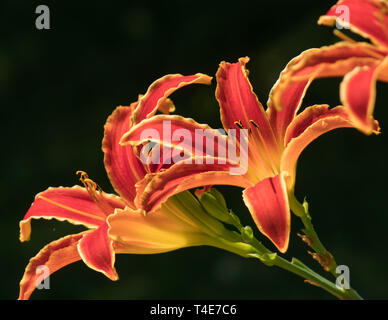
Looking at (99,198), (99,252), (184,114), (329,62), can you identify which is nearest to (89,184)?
(99,198)

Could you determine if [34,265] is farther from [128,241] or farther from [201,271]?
[201,271]

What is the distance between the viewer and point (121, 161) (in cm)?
75

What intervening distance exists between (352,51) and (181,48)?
7.20ft

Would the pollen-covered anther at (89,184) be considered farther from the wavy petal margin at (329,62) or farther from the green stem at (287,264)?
the wavy petal margin at (329,62)

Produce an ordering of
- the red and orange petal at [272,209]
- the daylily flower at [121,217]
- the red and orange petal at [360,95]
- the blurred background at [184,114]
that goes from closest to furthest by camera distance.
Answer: the red and orange petal at [360,95] → the red and orange petal at [272,209] → the daylily flower at [121,217] → the blurred background at [184,114]

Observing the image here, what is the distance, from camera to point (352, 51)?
0.53m

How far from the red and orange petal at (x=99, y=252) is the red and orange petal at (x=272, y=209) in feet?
0.49

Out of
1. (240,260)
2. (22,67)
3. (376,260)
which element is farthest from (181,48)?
(376,260)

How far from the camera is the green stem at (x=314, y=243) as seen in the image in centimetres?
67

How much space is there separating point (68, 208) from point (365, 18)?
403 millimetres

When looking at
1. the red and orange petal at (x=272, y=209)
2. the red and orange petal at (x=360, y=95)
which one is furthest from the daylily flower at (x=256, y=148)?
the red and orange petal at (x=360, y=95)

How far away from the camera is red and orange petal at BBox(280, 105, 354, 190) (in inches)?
25.0

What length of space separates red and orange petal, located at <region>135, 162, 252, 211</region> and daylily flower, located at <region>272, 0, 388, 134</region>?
15cm

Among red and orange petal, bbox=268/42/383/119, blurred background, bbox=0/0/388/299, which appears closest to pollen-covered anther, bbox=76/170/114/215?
red and orange petal, bbox=268/42/383/119
